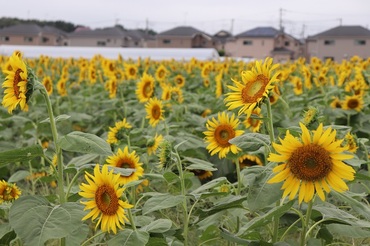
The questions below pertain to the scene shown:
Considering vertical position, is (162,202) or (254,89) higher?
(254,89)

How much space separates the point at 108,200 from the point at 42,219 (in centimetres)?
19

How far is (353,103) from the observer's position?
13.5 feet

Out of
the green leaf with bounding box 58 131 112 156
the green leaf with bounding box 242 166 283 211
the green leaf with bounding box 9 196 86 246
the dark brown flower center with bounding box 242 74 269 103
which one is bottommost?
the green leaf with bounding box 9 196 86 246

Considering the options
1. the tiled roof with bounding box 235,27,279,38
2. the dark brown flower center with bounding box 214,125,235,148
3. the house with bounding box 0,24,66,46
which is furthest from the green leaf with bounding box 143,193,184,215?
the house with bounding box 0,24,66,46

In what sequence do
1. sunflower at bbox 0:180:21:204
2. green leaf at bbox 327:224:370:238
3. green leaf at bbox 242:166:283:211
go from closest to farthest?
green leaf at bbox 242:166:283:211 → green leaf at bbox 327:224:370:238 → sunflower at bbox 0:180:21:204

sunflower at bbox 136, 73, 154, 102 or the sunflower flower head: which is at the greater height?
the sunflower flower head

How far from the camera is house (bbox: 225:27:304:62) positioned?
133ft

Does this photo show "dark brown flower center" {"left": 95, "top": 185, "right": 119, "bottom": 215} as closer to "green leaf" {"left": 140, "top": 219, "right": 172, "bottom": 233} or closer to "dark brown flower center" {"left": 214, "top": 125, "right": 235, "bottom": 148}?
"green leaf" {"left": 140, "top": 219, "right": 172, "bottom": 233}

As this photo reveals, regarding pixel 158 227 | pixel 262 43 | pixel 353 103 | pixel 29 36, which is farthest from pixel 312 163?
pixel 29 36

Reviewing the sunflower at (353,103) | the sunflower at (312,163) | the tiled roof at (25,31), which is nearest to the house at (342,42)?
the tiled roof at (25,31)

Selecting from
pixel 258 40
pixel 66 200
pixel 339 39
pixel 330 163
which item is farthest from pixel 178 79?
pixel 258 40

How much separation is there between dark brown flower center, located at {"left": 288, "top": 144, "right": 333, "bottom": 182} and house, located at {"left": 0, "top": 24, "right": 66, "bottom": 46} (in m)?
42.6

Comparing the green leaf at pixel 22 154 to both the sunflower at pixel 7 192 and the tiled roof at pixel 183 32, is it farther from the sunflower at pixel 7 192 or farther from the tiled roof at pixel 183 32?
the tiled roof at pixel 183 32

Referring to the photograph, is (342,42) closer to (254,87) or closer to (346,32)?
(346,32)
